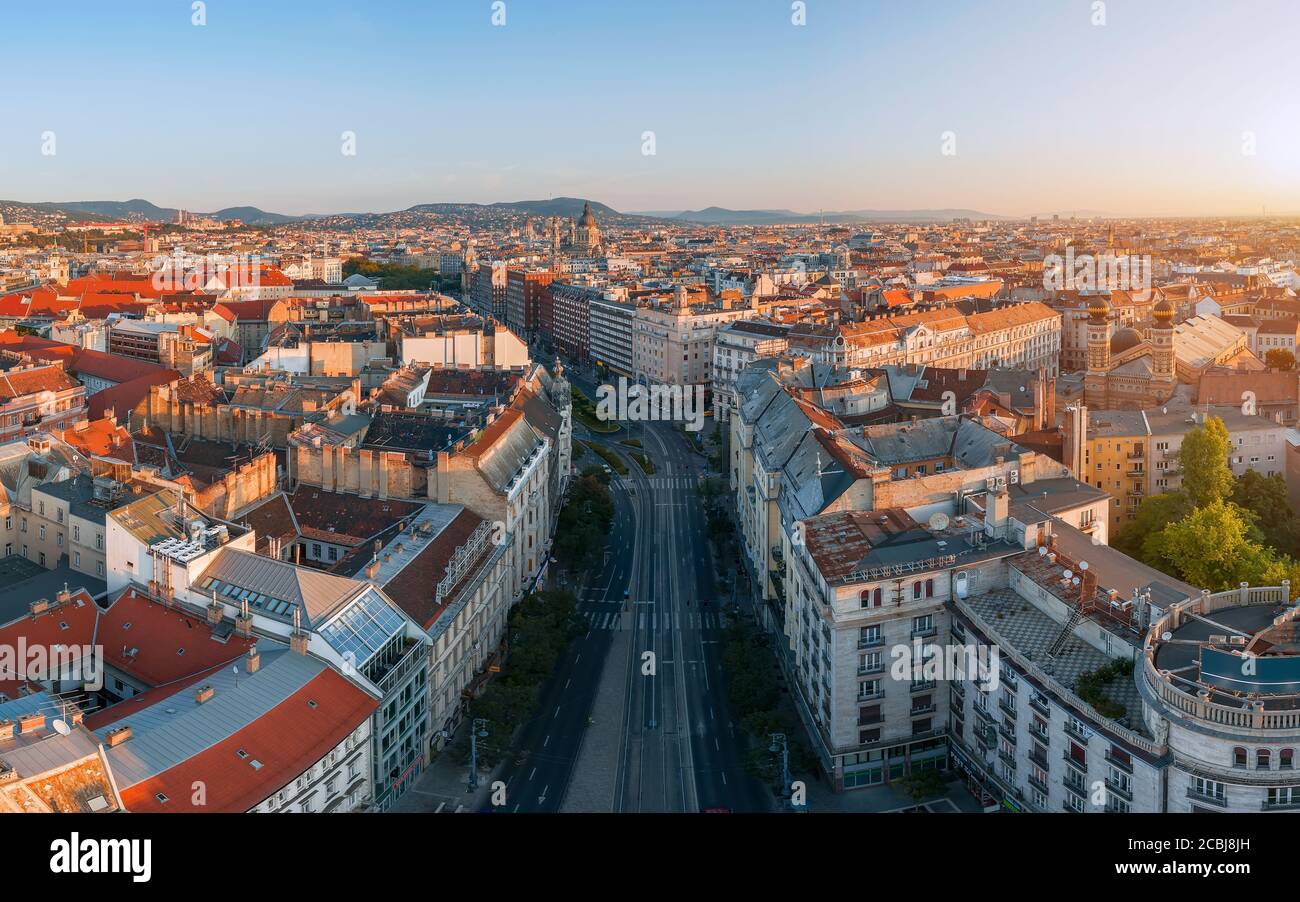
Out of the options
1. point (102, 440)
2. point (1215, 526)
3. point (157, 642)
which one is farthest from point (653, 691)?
point (102, 440)

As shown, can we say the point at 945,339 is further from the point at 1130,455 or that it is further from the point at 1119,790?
the point at 1119,790

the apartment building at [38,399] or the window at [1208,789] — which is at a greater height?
the apartment building at [38,399]

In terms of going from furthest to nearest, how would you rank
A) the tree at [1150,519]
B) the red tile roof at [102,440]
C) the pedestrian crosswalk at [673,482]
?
the pedestrian crosswalk at [673,482], the red tile roof at [102,440], the tree at [1150,519]

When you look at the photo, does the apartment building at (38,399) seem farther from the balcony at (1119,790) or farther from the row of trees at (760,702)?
the balcony at (1119,790)

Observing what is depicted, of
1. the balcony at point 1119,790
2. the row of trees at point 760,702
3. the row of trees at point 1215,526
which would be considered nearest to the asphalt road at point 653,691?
the row of trees at point 760,702

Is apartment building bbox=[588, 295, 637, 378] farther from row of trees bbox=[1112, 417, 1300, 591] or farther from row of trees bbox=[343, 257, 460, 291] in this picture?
row of trees bbox=[1112, 417, 1300, 591]

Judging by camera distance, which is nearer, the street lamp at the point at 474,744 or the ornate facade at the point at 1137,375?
the street lamp at the point at 474,744
